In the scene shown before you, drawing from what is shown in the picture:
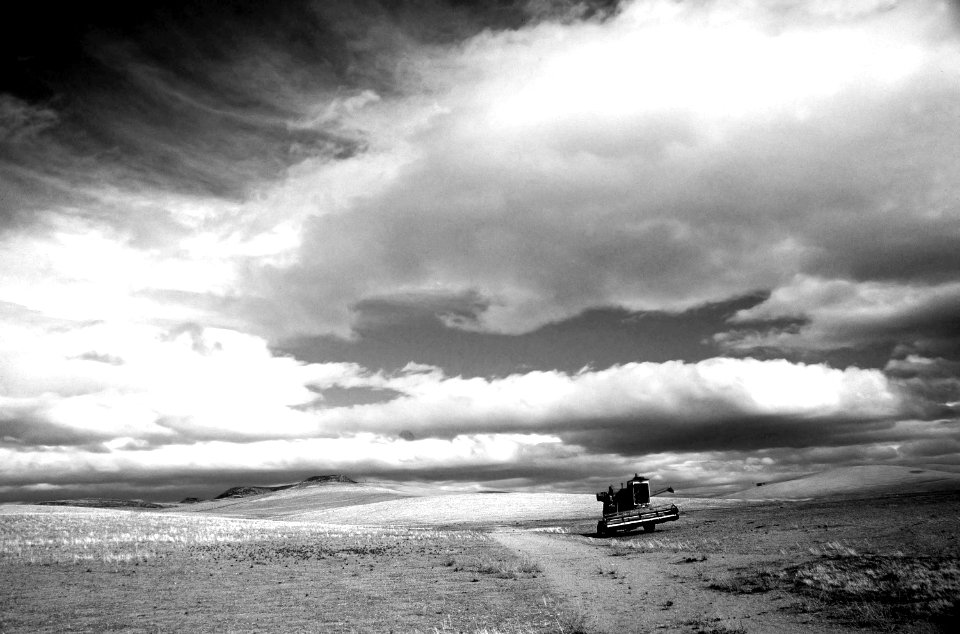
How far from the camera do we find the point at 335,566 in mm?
31297

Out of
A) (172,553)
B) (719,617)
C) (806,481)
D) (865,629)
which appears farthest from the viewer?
(806,481)


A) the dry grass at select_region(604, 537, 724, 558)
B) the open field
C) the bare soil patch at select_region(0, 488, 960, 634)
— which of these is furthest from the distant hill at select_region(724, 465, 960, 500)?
the dry grass at select_region(604, 537, 724, 558)

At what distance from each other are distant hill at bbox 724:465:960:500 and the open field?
55.4 metres

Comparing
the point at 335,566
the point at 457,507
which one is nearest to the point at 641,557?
the point at 335,566

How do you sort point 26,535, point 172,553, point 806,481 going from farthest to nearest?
1. point 806,481
2. point 26,535
3. point 172,553

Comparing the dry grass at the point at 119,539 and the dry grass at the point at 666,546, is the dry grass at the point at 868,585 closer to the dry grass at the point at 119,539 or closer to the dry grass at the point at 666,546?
the dry grass at the point at 666,546

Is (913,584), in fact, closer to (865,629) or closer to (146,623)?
(865,629)

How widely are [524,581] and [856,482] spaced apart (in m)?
102

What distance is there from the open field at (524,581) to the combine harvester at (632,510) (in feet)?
4.86

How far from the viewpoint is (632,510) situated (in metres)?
47.6

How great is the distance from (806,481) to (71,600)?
11782 centimetres

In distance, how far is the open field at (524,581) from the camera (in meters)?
15.8

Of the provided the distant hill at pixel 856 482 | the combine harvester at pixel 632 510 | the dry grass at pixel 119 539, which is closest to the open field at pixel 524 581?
the dry grass at pixel 119 539

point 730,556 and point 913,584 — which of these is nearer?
point 913,584
